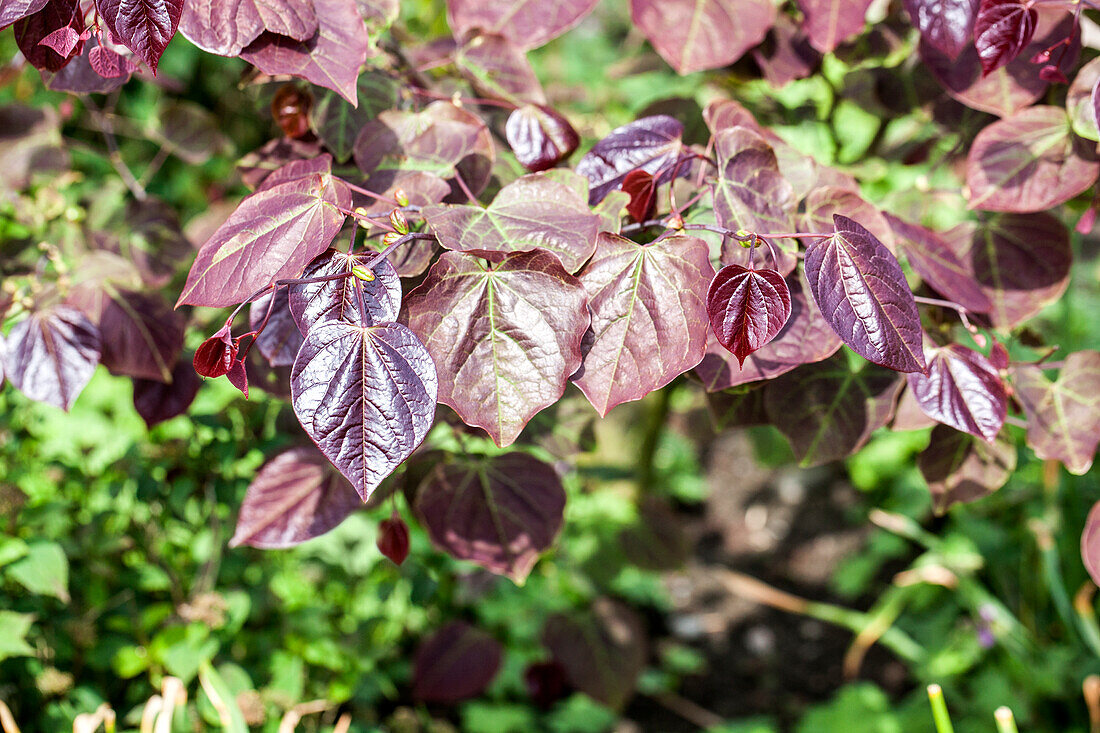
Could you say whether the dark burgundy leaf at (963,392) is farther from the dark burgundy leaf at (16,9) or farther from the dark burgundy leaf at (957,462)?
the dark burgundy leaf at (16,9)

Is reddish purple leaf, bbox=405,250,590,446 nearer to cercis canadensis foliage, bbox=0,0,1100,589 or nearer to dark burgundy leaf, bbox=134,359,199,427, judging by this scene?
cercis canadensis foliage, bbox=0,0,1100,589

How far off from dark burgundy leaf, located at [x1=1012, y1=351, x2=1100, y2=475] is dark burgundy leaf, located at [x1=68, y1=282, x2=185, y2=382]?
1.05 metres

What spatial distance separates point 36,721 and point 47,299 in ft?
2.38

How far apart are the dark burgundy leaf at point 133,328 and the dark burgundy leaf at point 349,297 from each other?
1.39 ft

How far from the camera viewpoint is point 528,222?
0.77 meters

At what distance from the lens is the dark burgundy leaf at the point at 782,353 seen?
2.56 ft

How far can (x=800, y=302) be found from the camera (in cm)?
81

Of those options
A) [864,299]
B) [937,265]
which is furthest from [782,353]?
[937,265]

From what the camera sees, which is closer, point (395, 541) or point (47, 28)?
point (47, 28)

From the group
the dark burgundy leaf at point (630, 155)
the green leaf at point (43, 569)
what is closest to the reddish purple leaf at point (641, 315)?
the dark burgundy leaf at point (630, 155)

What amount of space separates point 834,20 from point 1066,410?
55cm

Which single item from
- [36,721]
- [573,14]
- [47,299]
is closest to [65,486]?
[36,721]

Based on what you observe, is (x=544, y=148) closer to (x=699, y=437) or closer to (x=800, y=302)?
(x=800, y=302)

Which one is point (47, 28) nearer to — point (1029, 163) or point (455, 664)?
point (1029, 163)
